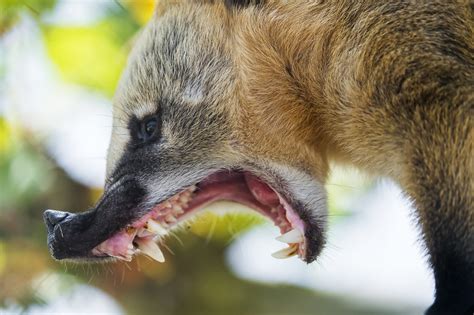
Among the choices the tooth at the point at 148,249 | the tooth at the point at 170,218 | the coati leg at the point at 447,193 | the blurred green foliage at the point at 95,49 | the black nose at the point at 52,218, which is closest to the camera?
the coati leg at the point at 447,193

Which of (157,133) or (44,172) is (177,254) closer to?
(44,172)

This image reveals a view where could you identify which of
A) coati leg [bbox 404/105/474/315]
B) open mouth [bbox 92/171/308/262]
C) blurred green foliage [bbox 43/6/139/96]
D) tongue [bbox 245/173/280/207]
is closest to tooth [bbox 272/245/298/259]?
open mouth [bbox 92/171/308/262]

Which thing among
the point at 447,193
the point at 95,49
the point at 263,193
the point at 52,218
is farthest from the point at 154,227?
the point at 95,49

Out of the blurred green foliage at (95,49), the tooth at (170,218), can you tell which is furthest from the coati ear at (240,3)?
the tooth at (170,218)

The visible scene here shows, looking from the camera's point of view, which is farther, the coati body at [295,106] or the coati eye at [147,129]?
the coati eye at [147,129]

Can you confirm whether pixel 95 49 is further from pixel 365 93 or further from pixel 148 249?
pixel 365 93

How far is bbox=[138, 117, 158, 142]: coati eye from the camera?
3.88 meters

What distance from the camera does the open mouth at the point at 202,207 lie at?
3754 mm

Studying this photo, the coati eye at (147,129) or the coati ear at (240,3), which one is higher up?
the coati ear at (240,3)

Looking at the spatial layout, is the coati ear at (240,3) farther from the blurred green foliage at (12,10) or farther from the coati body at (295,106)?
the blurred green foliage at (12,10)

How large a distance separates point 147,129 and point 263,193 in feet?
2.00

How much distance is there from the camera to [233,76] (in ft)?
12.6

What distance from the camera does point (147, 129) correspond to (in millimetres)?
3910

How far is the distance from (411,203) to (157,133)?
1.18 m
